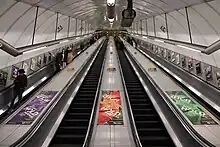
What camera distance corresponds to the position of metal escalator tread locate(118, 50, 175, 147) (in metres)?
5.12

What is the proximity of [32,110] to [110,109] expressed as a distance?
231cm

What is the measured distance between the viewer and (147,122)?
601 cm

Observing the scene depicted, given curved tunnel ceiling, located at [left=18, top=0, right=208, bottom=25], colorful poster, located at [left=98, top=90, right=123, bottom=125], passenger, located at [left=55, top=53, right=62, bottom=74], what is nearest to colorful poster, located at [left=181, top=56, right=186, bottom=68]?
curved tunnel ceiling, located at [left=18, top=0, right=208, bottom=25]

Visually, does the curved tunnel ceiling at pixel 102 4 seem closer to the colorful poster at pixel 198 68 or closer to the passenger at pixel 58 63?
the colorful poster at pixel 198 68

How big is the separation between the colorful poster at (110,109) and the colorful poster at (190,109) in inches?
70.3

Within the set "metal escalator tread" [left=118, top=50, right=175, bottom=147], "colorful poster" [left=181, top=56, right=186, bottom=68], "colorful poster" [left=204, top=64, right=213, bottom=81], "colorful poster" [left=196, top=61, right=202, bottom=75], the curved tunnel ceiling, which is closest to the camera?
"metal escalator tread" [left=118, top=50, right=175, bottom=147]

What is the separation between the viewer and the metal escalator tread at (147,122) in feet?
16.8

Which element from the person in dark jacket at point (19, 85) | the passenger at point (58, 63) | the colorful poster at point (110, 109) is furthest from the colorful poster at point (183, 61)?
the person in dark jacket at point (19, 85)

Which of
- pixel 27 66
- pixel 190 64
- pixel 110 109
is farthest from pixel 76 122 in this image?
pixel 190 64

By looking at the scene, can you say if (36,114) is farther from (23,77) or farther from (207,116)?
(207,116)

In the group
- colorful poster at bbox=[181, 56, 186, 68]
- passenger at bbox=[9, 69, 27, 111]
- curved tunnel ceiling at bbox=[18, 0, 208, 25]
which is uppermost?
curved tunnel ceiling at bbox=[18, 0, 208, 25]

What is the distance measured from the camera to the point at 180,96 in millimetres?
7438

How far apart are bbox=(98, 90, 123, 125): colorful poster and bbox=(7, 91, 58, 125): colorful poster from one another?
5.85 feet

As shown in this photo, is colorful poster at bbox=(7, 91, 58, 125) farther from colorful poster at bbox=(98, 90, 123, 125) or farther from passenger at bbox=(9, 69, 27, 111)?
colorful poster at bbox=(98, 90, 123, 125)
